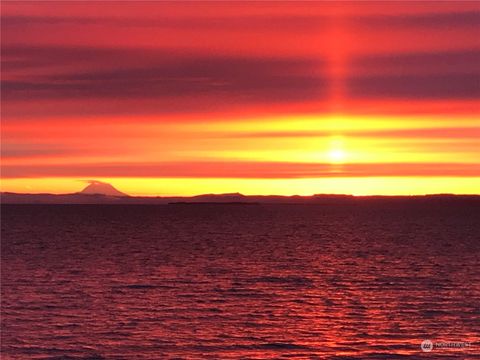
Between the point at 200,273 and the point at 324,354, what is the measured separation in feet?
98.3

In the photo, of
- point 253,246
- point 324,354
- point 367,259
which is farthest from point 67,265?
point 324,354

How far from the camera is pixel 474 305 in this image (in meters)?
43.4

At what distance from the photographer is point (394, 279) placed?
187 feet

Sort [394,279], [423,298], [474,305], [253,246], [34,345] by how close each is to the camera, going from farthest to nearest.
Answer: [253,246] → [394,279] → [423,298] → [474,305] → [34,345]

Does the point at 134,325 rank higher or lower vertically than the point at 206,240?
lower

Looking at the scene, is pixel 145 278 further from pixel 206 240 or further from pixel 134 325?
pixel 206 240

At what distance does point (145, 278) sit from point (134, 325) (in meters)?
20.3

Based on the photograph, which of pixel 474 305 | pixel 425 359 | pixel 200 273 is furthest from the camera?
pixel 200 273

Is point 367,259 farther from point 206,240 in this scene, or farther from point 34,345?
point 34,345

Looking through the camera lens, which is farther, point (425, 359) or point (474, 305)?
point (474, 305)
